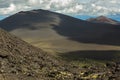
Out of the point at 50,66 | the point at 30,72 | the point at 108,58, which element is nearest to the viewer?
the point at 30,72

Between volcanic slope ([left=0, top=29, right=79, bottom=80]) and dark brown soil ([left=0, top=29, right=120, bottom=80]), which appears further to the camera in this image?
dark brown soil ([left=0, top=29, right=120, bottom=80])

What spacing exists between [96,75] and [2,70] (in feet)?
59.6

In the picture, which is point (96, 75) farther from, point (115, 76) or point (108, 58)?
point (108, 58)

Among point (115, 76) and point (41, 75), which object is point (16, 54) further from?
point (115, 76)

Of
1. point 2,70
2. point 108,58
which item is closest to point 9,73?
point 2,70

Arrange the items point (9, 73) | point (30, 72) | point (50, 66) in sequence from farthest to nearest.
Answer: point (50, 66)
point (30, 72)
point (9, 73)

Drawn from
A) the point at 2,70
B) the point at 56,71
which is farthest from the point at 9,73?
the point at 56,71

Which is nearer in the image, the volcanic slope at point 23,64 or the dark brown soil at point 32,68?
the volcanic slope at point 23,64

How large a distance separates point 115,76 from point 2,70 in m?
20.5

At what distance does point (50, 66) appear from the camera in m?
84.1

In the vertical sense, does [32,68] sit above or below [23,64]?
below

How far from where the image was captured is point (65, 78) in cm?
7425

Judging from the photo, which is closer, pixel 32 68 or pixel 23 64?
pixel 32 68

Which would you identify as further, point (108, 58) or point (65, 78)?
point (108, 58)
